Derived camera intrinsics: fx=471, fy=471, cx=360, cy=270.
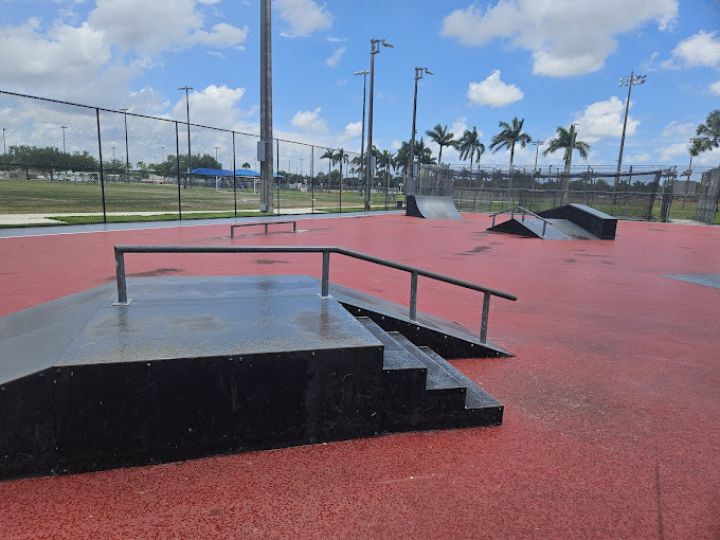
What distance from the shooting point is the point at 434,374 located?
3.58 m

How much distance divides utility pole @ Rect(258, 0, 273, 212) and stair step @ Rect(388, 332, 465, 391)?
2037 cm

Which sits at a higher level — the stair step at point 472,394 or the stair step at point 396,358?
the stair step at point 396,358

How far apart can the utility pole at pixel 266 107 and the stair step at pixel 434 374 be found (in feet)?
66.8

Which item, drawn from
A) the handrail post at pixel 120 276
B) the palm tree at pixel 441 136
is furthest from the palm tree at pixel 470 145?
the handrail post at pixel 120 276

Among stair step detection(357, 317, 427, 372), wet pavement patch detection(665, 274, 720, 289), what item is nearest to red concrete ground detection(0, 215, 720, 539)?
stair step detection(357, 317, 427, 372)

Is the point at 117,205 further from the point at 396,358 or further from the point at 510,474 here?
the point at 510,474

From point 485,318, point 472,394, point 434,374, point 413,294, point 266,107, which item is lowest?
point 472,394

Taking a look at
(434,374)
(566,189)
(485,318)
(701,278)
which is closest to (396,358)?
(434,374)

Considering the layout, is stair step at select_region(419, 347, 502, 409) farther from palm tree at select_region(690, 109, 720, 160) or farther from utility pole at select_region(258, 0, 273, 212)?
palm tree at select_region(690, 109, 720, 160)

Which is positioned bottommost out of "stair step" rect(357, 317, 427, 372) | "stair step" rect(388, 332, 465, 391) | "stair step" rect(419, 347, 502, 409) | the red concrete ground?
the red concrete ground

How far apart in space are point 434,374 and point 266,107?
2213 cm

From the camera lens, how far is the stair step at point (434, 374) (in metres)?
3.29

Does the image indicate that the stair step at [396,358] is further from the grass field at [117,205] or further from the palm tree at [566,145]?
the palm tree at [566,145]

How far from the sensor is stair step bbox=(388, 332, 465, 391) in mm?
3287
